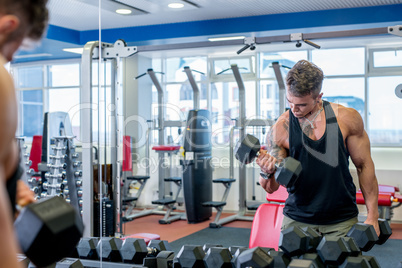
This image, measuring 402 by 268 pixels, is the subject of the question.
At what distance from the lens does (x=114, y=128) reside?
4.11m

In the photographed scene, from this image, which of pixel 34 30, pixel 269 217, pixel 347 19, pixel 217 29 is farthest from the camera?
pixel 217 29

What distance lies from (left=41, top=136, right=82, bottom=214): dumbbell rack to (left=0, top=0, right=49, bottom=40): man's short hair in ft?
11.3

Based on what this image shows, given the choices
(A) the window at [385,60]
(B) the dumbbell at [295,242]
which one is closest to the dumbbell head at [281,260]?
(B) the dumbbell at [295,242]

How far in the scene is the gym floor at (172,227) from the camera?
5.46 metres

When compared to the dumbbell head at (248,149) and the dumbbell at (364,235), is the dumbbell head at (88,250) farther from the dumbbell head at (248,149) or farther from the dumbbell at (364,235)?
the dumbbell at (364,235)

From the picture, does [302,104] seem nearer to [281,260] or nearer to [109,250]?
[281,260]

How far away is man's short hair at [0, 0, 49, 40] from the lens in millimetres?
684

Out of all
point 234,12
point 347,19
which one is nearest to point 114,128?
point 234,12

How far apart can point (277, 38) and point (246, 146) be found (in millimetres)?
2460

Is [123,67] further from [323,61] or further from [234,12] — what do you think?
[323,61]

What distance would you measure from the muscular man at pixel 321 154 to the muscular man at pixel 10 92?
4.53 ft

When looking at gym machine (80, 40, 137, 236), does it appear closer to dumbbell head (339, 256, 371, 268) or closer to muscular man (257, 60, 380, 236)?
muscular man (257, 60, 380, 236)

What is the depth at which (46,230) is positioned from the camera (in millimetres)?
817

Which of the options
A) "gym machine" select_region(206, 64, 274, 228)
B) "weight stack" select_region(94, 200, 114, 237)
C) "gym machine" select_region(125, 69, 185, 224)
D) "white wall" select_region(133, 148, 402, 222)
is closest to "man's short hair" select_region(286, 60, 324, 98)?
"weight stack" select_region(94, 200, 114, 237)
